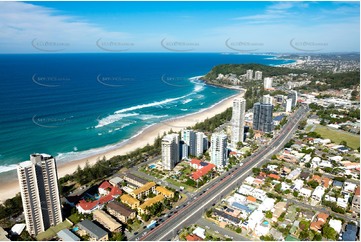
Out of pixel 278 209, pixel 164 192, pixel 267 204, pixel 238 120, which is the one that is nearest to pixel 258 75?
pixel 238 120

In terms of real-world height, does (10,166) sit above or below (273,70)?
below

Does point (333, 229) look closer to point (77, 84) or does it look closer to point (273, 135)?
point (273, 135)

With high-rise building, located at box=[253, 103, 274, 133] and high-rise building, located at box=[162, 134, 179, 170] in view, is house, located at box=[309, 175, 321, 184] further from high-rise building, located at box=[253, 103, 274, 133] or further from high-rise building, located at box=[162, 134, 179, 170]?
high-rise building, located at box=[162, 134, 179, 170]

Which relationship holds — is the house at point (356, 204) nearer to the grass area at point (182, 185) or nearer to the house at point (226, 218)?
the house at point (226, 218)

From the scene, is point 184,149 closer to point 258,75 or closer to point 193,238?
point 193,238

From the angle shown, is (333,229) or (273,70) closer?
(333,229)

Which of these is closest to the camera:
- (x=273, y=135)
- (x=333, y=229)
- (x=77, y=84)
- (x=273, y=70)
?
(x=333, y=229)

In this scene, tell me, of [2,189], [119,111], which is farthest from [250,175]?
[119,111]

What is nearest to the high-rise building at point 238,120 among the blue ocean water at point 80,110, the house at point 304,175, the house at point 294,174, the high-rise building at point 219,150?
the high-rise building at point 219,150
